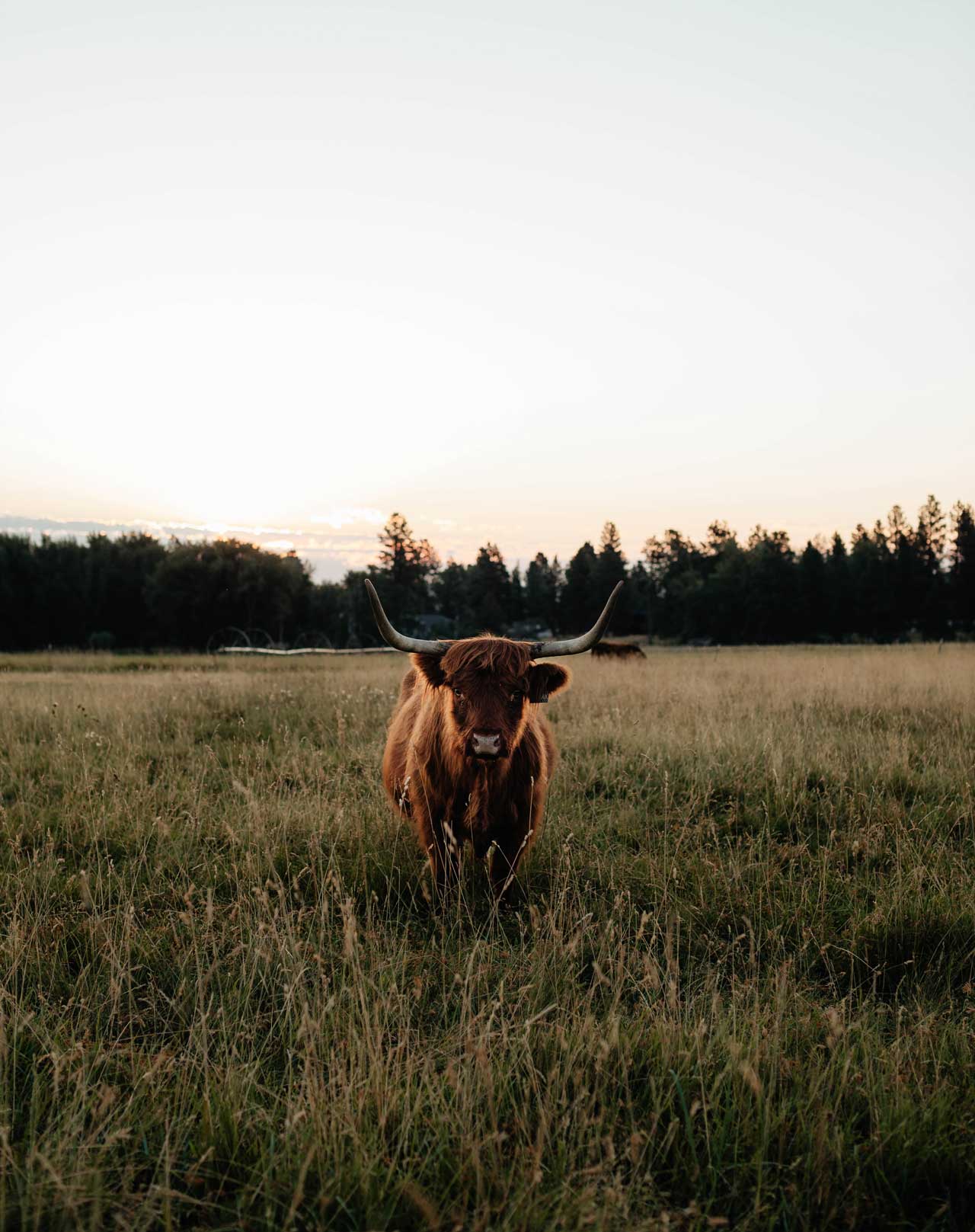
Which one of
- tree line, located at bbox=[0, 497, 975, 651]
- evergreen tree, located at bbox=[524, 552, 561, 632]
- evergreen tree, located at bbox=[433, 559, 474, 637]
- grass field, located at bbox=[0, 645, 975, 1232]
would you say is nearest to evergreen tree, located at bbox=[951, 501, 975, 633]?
tree line, located at bbox=[0, 497, 975, 651]

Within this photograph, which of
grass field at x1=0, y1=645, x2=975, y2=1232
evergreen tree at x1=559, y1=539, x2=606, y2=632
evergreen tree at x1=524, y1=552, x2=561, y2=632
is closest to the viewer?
grass field at x1=0, y1=645, x2=975, y2=1232

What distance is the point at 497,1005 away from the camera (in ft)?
9.05

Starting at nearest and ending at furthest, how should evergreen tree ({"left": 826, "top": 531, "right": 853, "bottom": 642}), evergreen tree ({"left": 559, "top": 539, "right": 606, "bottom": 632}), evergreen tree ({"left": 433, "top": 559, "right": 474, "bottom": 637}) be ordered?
evergreen tree ({"left": 826, "top": 531, "right": 853, "bottom": 642}), evergreen tree ({"left": 559, "top": 539, "right": 606, "bottom": 632}), evergreen tree ({"left": 433, "top": 559, "right": 474, "bottom": 637})

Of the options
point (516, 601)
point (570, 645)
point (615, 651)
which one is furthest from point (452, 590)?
point (570, 645)

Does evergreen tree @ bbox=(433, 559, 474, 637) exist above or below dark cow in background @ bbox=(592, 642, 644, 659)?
above

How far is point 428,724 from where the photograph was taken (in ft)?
17.6

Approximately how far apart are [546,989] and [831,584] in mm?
86942

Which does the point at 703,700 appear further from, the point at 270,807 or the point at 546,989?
the point at 546,989

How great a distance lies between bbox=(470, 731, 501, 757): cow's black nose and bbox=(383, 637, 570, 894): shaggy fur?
66 mm

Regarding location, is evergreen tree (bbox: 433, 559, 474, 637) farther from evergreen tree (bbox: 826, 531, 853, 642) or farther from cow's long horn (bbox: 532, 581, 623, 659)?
cow's long horn (bbox: 532, 581, 623, 659)

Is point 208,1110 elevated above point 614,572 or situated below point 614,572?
below

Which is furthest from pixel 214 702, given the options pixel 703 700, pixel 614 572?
pixel 614 572

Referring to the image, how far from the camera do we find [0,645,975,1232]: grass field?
212 centimetres

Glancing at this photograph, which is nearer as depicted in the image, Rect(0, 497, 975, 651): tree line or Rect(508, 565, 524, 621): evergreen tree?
Rect(0, 497, 975, 651): tree line
